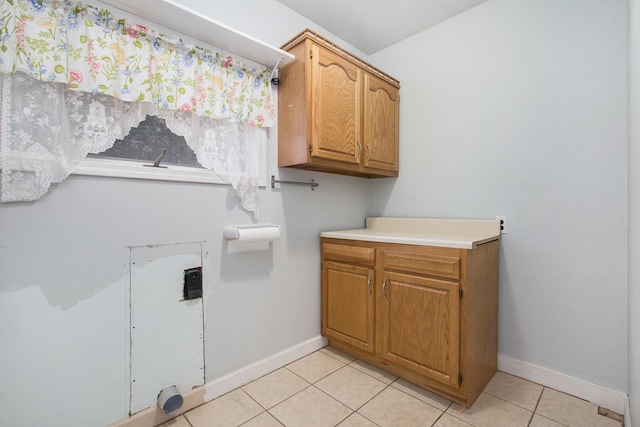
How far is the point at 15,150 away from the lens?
1.11 metres

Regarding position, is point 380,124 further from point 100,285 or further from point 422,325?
point 100,285

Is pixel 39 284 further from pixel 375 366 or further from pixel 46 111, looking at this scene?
pixel 375 366

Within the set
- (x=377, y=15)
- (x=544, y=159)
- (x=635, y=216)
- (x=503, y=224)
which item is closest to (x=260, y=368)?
(x=503, y=224)

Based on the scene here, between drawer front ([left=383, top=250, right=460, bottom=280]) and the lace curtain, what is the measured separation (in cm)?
116

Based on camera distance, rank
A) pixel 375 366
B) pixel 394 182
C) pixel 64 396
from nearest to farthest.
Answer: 1. pixel 64 396
2. pixel 375 366
3. pixel 394 182

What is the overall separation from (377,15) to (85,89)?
78.2 inches

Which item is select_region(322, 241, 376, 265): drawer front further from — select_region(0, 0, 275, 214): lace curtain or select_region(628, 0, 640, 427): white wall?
select_region(628, 0, 640, 427): white wall

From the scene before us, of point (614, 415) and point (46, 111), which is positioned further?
point (614, 415)

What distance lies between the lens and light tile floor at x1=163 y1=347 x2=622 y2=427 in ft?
4.78

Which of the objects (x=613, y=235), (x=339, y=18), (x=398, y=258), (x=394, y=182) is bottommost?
(x=398, y=258)

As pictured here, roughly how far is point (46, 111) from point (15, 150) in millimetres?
198

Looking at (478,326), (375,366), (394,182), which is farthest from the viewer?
(394,182)

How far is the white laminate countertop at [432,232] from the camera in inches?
63.5

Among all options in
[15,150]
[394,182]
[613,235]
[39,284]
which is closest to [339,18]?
[394,182]
